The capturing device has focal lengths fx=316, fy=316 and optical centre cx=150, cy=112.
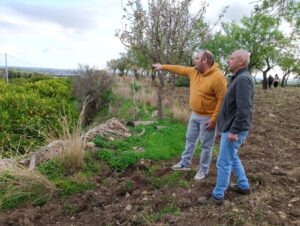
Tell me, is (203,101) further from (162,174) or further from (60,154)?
(60,154)

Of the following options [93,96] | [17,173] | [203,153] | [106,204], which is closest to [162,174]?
[203,153]

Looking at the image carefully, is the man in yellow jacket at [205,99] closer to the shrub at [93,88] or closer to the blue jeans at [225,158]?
the blue jeans at [225,158]

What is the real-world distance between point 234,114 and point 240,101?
0.23 meters

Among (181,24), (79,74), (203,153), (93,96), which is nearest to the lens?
(203,153)

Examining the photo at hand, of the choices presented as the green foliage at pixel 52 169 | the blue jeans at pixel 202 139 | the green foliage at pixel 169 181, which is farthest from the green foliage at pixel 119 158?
the blue jeans at pixel 202 139

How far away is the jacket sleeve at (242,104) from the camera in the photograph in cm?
349

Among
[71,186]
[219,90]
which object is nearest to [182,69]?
[219,90]

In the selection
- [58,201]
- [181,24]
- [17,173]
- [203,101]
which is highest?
[181,24]

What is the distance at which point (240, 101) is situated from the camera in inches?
137

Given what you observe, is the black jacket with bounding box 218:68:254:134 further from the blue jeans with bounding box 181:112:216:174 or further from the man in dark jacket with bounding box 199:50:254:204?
the blue jeans with bounding box 181:112:216:174

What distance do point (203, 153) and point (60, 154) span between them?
88.1 inches

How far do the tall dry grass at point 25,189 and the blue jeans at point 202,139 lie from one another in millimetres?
2094

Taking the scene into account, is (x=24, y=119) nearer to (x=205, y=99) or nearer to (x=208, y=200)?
(x=205, y=99)

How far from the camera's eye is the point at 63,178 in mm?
4770
